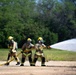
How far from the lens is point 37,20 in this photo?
2911 inches

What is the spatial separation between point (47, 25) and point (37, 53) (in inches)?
2076

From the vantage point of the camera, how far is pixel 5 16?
65375 millimetres

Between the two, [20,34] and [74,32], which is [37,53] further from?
[74,32]

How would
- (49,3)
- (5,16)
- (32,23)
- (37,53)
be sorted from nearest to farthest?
(37,53)
(5,16)
(32,23)
(49,3)

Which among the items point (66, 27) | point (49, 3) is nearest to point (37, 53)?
point (66, 27)

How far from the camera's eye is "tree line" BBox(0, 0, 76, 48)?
6588cm

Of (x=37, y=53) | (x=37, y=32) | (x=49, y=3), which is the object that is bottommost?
(x=37, y=53)

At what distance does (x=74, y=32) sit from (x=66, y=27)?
7.12 ft

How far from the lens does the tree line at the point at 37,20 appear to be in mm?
65875

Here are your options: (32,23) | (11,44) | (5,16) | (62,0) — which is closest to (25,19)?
(32,23)

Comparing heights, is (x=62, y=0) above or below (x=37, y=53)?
above

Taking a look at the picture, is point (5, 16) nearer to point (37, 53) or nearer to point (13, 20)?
point (13, 20)

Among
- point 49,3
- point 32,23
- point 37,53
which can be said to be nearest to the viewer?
point 37,53

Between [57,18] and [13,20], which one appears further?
[57,18]
